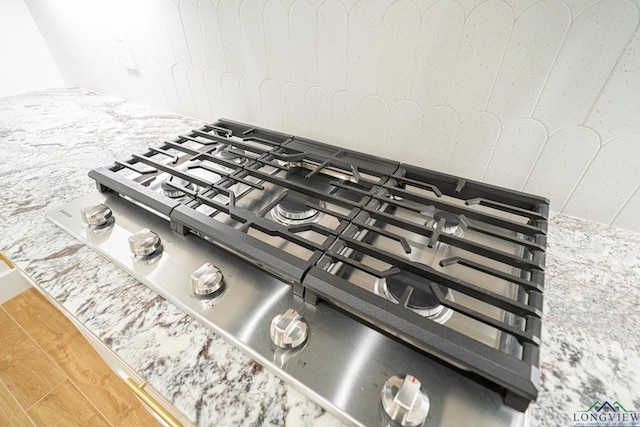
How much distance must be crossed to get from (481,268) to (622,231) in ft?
1.53

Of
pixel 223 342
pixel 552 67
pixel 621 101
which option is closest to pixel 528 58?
pixel 552 67

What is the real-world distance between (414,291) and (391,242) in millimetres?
149

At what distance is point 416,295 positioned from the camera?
47 centimetres

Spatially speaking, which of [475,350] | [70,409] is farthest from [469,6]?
[70,409]

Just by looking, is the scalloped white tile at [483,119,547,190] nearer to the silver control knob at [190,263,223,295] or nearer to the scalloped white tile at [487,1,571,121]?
the scalloped white tile at [487,1,571,121]

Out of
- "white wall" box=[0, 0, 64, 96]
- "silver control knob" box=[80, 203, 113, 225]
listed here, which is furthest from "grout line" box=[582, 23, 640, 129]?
"white wall" box=[0, 0, 64, 96]

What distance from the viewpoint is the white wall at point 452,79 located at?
552 millimetres

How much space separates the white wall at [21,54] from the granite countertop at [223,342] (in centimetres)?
110

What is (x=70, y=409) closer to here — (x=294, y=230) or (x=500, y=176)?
(x=294, y=230)

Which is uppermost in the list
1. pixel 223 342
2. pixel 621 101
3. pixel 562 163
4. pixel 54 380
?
pixel 621 101

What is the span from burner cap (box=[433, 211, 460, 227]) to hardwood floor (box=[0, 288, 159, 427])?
1.36 metres

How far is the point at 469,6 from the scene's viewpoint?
58 centimetres

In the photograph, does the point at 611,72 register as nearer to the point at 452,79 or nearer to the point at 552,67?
the point at 552,67

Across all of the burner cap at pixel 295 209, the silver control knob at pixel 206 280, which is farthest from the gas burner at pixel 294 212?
the silver control knob at pixel 206 280
